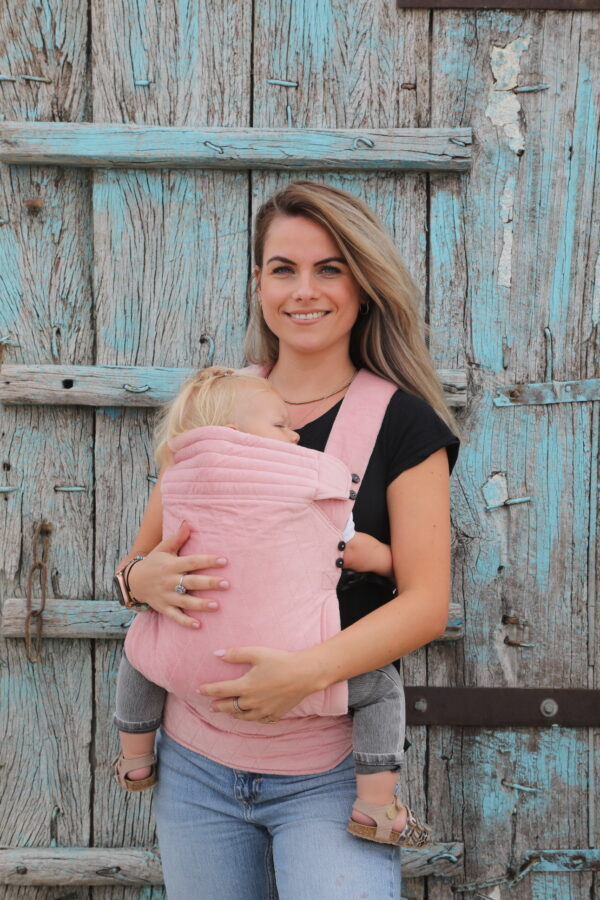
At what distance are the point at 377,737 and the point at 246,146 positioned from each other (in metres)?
1.48

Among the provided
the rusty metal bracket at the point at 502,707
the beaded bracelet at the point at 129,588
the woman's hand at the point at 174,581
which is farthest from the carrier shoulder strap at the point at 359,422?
the rusty metal bracket at the point at 502,707

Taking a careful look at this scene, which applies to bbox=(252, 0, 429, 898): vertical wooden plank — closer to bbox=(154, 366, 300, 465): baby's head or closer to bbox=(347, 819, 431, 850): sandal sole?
bbox=(154, 366, 300, 465): baby's head

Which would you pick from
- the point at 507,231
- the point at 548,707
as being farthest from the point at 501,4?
the point at 548,707

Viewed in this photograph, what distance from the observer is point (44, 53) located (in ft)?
7.29

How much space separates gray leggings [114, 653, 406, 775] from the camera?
1.40 metres

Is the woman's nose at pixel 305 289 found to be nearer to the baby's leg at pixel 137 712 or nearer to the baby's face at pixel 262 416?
the baby's face at pixel 262 416

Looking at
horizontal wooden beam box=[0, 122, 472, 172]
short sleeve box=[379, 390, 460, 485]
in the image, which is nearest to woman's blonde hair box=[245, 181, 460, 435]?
short sleeve box=[379, 390, 460, 485]

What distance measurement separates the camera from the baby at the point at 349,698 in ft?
4.60

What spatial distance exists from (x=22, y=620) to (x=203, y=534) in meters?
1.01

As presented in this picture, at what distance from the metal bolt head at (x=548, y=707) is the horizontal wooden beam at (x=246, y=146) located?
138 centimetres

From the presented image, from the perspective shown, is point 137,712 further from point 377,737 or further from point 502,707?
point 502,707

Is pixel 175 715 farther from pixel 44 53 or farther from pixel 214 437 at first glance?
pixel 44 53

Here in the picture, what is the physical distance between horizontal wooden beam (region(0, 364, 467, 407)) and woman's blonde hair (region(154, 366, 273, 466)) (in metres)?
0.63

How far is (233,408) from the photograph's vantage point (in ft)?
4.94
